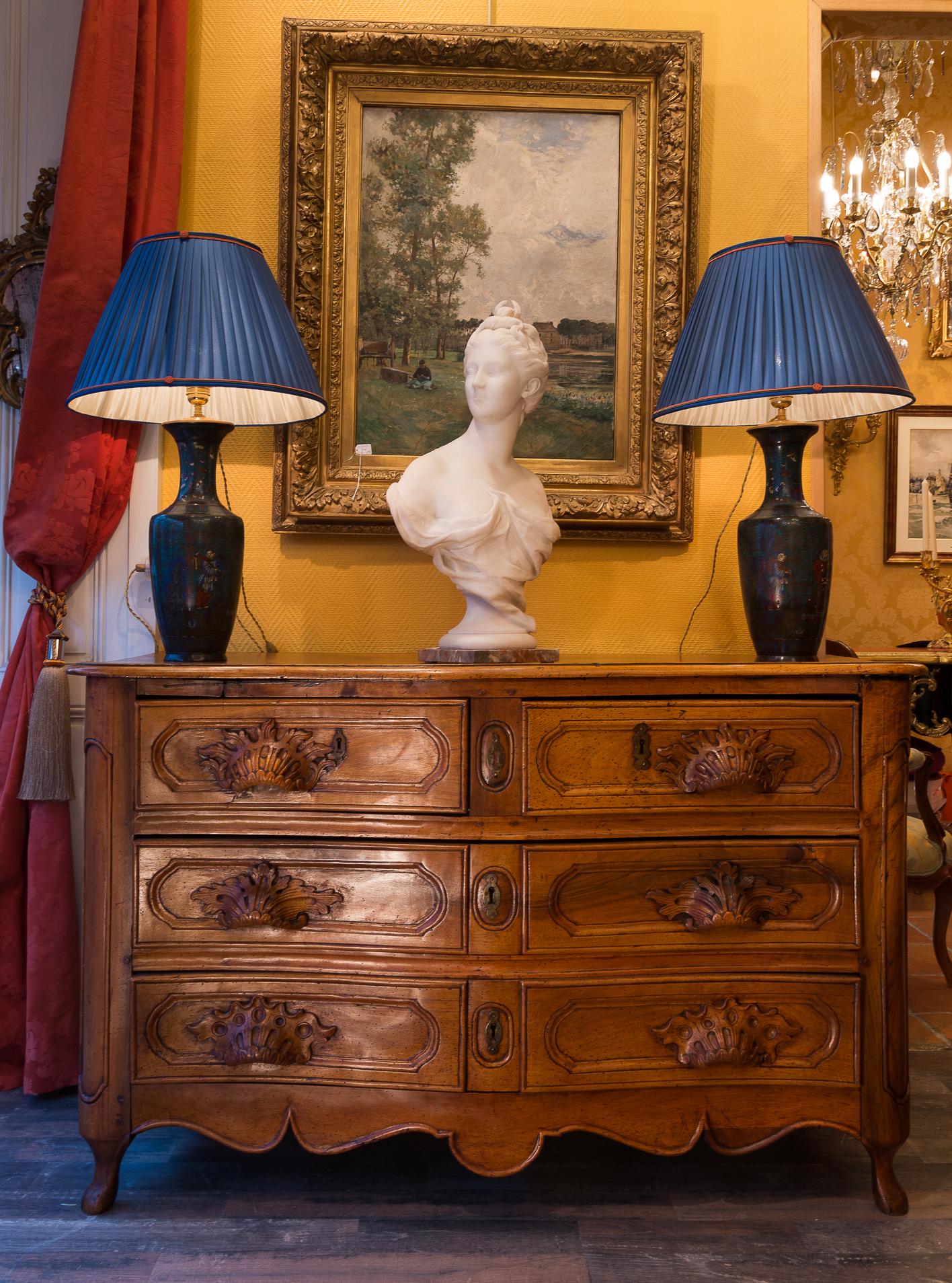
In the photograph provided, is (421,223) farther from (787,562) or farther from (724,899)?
(724,899)

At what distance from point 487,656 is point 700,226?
4.54ft

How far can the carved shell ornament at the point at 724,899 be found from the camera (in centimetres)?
178

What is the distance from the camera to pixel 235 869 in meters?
1.80

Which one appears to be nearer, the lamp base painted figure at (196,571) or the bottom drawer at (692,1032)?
the bottom drawer at (692,1032)

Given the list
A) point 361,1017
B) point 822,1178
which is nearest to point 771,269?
point 361,1017

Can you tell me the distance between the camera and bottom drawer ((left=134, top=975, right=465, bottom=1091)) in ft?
5.75

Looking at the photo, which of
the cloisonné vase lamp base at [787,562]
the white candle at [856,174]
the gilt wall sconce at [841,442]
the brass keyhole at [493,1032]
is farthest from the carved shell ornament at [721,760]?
the gilt wall sconce at [841,442]

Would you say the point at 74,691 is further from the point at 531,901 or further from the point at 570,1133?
the point at 570,1133

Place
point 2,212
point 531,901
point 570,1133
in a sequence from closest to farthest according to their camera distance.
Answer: point 531,901 < point 570,1133 < point 2,212

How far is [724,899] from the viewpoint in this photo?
178cm

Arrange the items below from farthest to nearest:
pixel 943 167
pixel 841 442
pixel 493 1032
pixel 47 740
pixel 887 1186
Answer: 1. pixel 841 442
2. pixel 943 167
3. pixel 47 740
4. pixel 887 1186
5. pixel 493 1032

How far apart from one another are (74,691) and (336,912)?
3.52 feet

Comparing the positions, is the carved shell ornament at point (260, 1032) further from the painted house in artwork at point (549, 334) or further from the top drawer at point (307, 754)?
the painted house in artwork at point (549, 334)

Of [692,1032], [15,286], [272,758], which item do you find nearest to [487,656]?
[272,758]
